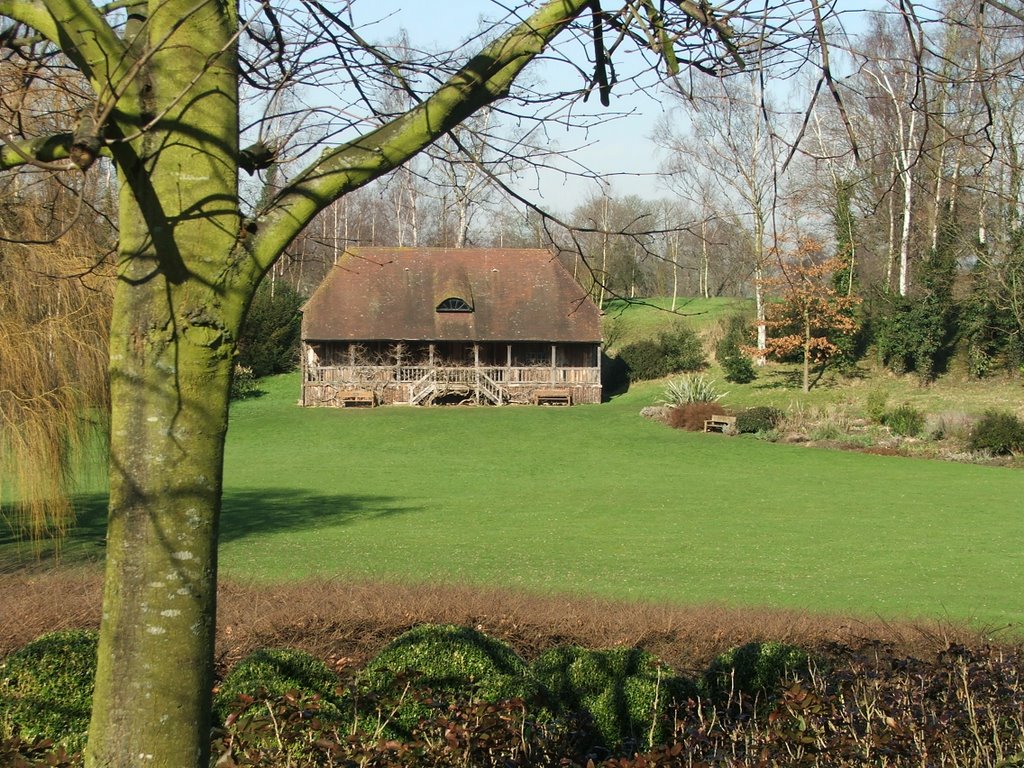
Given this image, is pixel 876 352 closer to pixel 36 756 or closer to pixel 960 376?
pixel 960 376

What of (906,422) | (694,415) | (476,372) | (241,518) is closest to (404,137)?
(241,518)

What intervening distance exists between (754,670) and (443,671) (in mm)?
1951

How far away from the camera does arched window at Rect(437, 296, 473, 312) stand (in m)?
49.9

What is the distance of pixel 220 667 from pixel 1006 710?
14.9 ft

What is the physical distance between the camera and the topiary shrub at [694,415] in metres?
41.1

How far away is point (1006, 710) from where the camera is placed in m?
5.15

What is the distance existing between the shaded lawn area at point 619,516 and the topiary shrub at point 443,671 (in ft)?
17.0

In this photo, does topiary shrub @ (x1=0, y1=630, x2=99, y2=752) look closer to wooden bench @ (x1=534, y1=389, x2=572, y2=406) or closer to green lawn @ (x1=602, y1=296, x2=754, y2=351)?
wooden bench @ (x1=534, y1=389, x2=572, y2=406)

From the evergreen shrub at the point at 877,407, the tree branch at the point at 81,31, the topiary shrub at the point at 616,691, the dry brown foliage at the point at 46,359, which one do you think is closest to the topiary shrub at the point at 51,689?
the topiary shrub at the point at 616,691

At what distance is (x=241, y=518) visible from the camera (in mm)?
22984

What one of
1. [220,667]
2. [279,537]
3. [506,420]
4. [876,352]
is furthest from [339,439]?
[220,667]

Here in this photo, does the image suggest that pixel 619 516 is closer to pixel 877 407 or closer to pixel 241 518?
pixel 241 518

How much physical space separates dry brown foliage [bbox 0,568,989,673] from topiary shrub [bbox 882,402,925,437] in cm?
2966

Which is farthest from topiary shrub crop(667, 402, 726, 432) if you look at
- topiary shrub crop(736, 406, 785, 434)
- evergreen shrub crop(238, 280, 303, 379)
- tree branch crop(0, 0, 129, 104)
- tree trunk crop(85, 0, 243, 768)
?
tree branch crop(0, 0, 129, 104)
